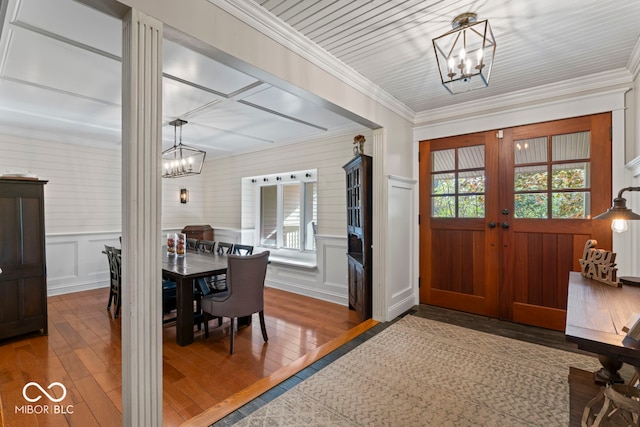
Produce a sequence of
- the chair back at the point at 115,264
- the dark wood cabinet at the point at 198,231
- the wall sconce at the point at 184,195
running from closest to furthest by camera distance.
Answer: the chair back at the point at 115,264
the dark wood cabinet at the point at 198,231
the wall sconce at the point at 184,195

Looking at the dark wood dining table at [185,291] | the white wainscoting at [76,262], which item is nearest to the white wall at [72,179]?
the white wainscoting at [76,262]

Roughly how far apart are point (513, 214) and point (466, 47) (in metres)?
2.02

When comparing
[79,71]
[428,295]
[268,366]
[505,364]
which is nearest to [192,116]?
[79,71]

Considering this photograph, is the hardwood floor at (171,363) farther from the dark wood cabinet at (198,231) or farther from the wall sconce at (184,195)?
the wall sconce at (184,195)

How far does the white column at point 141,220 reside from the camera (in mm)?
1459

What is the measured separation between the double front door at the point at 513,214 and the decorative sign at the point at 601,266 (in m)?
1.05

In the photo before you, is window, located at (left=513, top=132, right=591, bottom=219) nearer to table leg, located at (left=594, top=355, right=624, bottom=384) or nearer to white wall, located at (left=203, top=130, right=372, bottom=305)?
table leg, located at (left=594, top=355, right=624, bottom=384)

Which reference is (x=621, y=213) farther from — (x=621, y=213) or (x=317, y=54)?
(x=317, y=54)

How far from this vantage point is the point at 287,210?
5.53m

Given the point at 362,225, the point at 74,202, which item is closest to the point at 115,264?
the point at 74,202

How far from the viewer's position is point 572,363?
8.22 feet

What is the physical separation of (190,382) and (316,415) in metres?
1.12

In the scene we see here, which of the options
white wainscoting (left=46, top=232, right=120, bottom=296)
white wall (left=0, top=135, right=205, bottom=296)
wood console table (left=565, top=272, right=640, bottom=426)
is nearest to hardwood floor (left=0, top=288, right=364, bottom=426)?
white wainscoting (left=46, top=232, right=120, bottom=296)

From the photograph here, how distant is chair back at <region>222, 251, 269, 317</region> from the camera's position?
9.41 feet
